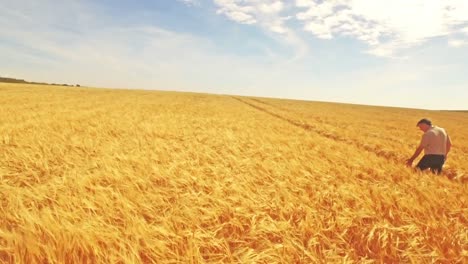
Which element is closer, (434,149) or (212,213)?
(212,213)

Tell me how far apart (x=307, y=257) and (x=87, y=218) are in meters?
1.84

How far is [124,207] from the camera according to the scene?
3029mm

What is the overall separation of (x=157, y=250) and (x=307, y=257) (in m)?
1.14

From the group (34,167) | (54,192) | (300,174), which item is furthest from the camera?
(300,174)

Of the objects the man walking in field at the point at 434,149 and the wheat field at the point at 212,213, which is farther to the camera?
the man walking in field at the point at 434,149

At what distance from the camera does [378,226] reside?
9.76ft

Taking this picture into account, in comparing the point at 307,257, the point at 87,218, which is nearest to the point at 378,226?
the point at 307,257

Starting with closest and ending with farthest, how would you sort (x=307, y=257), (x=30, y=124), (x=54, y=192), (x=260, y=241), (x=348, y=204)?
(x=307, y=257) < (x=260, y=241) < (x=54, y=192) < (x=348, y=204) < (x=30, y=124)

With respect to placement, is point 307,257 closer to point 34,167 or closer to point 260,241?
point 260,241

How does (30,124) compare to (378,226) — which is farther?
(30,124)

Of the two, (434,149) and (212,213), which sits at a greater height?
(434,149)

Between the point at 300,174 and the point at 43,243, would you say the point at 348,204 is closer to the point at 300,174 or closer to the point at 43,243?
the point at 300,174

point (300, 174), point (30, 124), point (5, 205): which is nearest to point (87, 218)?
point (5, 205)

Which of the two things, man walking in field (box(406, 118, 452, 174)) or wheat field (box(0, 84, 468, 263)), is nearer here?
wheat field (box(0, 84, 468, 263))
